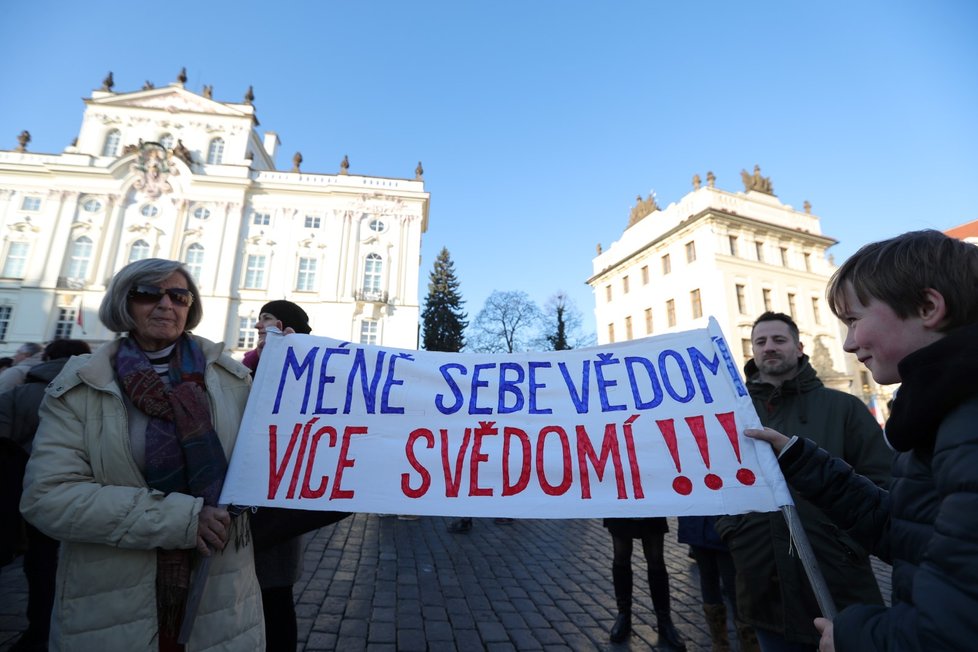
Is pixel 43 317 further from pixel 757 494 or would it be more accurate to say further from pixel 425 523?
pixel 757 494

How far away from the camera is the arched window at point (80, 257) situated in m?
27.7

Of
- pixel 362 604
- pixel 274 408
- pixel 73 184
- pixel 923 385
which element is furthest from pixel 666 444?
pixel 73 184

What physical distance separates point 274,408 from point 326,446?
0.30 m

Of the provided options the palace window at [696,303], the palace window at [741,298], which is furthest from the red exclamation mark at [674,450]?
the palace window at [741,298]

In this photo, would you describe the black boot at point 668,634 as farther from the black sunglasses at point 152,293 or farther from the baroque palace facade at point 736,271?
the baroque palace facade at point 736,271

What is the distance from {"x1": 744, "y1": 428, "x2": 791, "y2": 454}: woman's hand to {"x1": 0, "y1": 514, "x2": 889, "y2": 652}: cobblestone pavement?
2354 millimetres

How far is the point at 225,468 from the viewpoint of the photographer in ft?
5.78

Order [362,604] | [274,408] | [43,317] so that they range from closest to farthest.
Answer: [274,408] → [362,604] → [43,317]

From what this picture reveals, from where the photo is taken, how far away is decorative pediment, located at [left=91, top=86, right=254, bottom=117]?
3068cm

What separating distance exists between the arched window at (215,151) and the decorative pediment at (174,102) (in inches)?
80.5

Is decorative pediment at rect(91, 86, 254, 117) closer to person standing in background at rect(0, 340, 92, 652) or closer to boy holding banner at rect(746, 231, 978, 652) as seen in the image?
person standing in background at rect(0, 340, 92, 652)

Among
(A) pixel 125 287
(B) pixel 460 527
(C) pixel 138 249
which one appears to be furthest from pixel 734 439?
(C) pixel 138 249

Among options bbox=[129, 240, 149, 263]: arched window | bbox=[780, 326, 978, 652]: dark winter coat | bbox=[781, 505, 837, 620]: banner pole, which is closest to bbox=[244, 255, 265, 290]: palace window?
bbox=[129, 240, 149, 263]: arched window

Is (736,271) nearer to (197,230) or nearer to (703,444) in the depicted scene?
(703,444)
